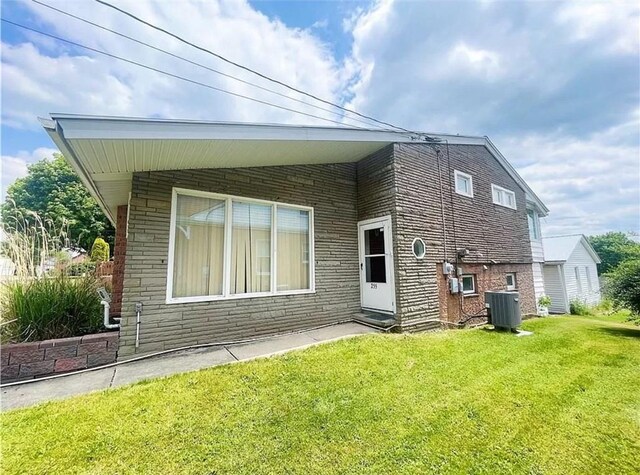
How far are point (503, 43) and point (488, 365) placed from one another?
24.9 feet

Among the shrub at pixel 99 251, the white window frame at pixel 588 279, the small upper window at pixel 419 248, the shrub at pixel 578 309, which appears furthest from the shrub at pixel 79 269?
the white window frame at pixel 588 279

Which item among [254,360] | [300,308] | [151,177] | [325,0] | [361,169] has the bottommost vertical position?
[254,360]

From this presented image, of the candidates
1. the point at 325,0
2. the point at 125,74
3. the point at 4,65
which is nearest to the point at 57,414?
the point at 4,65

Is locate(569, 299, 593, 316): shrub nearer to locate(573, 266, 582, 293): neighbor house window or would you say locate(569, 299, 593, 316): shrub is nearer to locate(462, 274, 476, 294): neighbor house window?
locate(573, 266, 582, 293): neighbor house window

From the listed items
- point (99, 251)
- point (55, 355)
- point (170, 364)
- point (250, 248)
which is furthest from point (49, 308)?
point (99, 251)

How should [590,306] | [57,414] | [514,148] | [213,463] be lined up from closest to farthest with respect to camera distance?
1. [213,463]
2. [57,414]
3. [514,148]
4. [590,306]

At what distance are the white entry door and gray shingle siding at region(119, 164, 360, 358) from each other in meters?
0.21

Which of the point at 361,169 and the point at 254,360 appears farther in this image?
the point at 361,169

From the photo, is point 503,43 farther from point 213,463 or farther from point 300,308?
point 213,463

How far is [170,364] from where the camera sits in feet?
12.7

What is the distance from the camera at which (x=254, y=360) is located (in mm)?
3943

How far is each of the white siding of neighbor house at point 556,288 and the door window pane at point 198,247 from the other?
55.7ft

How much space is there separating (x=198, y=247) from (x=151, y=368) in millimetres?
1976

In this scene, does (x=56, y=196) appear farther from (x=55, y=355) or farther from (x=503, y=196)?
(x=503, y=196)
